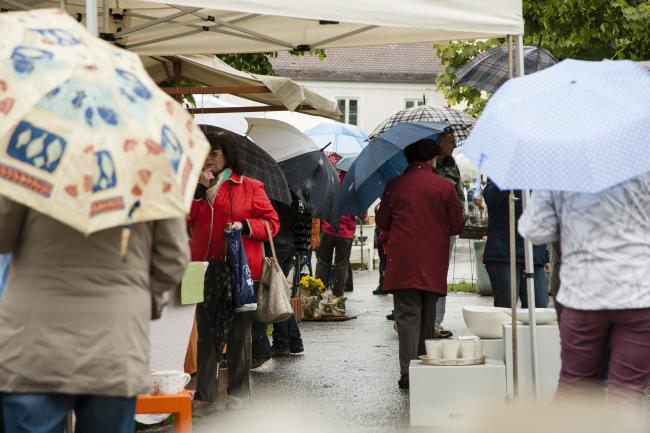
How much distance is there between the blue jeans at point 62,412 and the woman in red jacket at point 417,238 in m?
5.01

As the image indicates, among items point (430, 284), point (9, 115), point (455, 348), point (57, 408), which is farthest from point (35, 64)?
point (430, 284)

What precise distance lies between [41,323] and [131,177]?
24.7 inches

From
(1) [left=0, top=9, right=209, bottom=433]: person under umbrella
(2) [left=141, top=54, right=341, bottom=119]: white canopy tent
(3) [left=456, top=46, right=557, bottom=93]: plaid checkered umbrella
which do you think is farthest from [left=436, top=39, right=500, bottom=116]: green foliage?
(1) [left=0, top=9, right=209, bottom=433]: person under umbrella

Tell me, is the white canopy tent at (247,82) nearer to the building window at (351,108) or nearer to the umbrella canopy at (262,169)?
the umbrella canopy at (262,169)

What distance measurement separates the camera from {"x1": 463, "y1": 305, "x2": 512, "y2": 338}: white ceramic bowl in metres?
8.62

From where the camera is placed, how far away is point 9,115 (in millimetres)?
3908

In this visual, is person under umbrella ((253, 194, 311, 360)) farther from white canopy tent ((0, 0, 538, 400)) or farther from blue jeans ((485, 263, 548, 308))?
blue jeans ((485, 263, 548, 308))

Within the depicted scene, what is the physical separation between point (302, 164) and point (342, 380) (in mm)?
2433

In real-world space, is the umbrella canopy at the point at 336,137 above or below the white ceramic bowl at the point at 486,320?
above

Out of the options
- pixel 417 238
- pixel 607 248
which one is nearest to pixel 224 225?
pixel 417 238

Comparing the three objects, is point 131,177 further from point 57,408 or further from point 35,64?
point 57,408

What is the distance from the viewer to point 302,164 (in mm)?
11586

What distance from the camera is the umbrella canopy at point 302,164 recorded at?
11.4m

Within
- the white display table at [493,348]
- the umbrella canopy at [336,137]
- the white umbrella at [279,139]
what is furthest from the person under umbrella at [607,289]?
the umbrella canopy at [336,137]
